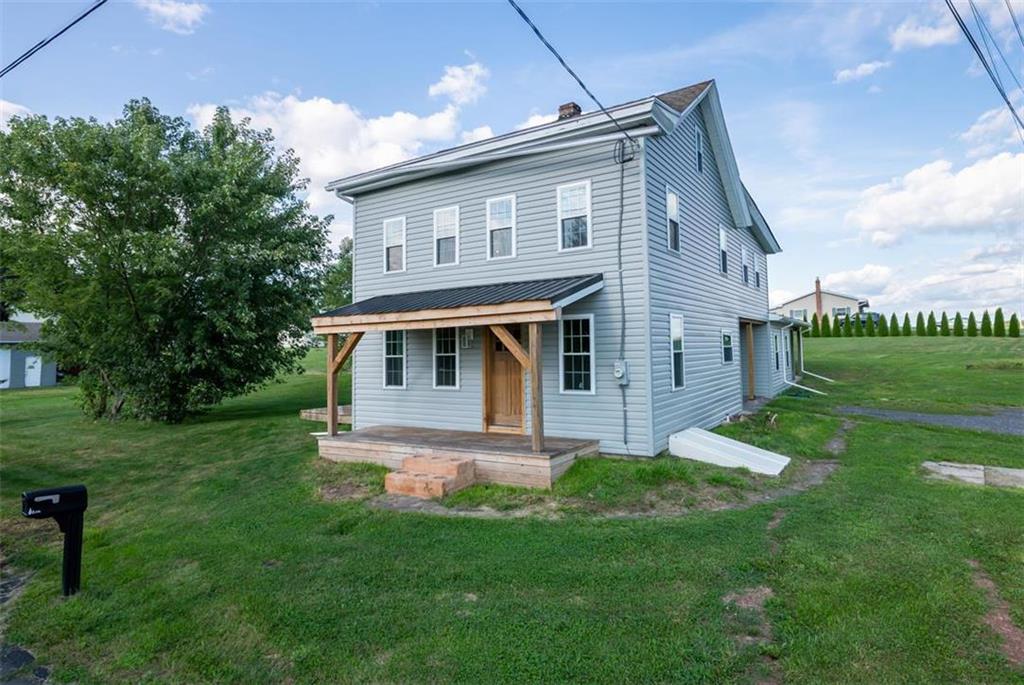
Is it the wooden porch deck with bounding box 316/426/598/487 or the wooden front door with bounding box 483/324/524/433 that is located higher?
the wooden front door with bounding box 483/324/524/433

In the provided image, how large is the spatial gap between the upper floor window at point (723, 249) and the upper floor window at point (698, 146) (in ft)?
6.70

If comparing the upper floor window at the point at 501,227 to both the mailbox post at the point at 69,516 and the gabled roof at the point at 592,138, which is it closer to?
the gabled roof at the point at 592,138

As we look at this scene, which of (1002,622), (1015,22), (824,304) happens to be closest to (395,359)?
(1002,622)

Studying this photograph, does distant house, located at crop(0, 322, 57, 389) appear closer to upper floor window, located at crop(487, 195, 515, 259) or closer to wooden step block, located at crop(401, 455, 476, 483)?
upper floor window, located at crop(487, 195, 515, 259)

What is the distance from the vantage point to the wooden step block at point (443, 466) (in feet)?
24.1

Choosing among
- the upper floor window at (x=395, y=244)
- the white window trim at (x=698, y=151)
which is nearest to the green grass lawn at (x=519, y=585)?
the upper floor window at (x=395, y=244)

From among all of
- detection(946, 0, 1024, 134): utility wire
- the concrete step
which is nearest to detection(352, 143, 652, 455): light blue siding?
the concrete step

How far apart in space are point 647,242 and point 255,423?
11.3 metres

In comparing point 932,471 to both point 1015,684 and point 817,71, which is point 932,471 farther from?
point 817,71

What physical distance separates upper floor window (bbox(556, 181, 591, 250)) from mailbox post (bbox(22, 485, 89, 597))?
725 cm

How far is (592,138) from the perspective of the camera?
852cm

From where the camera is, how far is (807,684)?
2947 millimetres

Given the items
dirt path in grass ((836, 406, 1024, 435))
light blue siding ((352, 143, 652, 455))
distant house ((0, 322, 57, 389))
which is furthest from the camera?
distant house ((0, 322, 57, 389))

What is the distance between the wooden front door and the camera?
381 inches
